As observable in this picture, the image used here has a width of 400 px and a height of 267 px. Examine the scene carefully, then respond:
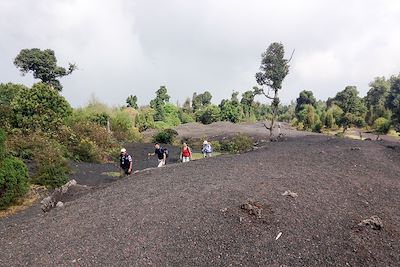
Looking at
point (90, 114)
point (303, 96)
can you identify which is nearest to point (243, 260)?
point (90, 114)

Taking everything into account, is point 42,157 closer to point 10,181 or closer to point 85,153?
point 85,153

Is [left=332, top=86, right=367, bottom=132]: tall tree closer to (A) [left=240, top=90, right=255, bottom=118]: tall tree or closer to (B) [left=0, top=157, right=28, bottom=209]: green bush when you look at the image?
(A) [left=240, top=90, right=255, bottom=118]: tall tree

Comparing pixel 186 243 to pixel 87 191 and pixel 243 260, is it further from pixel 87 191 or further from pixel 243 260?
pixel 87 191

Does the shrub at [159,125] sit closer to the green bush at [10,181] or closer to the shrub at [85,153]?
the shrub at [85,153]

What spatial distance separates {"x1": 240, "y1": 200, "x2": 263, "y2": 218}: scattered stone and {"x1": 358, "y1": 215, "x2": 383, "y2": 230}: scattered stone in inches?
88.7

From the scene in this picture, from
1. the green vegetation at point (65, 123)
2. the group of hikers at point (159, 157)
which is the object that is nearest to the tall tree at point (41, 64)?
the green vegetation at point (65, 123)

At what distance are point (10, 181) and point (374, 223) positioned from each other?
37.9 ft

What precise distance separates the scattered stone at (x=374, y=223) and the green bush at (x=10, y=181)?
11213mm

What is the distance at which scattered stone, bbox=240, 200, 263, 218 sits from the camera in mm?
9078

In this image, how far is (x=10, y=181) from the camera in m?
13.5

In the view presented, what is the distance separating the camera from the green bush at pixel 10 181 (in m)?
13.3

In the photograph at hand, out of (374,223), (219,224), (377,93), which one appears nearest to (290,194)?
(374,223)

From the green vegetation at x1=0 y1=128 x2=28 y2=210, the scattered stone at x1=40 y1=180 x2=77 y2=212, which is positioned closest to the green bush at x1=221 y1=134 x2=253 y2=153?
the scattered stone at x1=40 y1=180 x2=77 y2=212

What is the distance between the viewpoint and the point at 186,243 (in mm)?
8023
